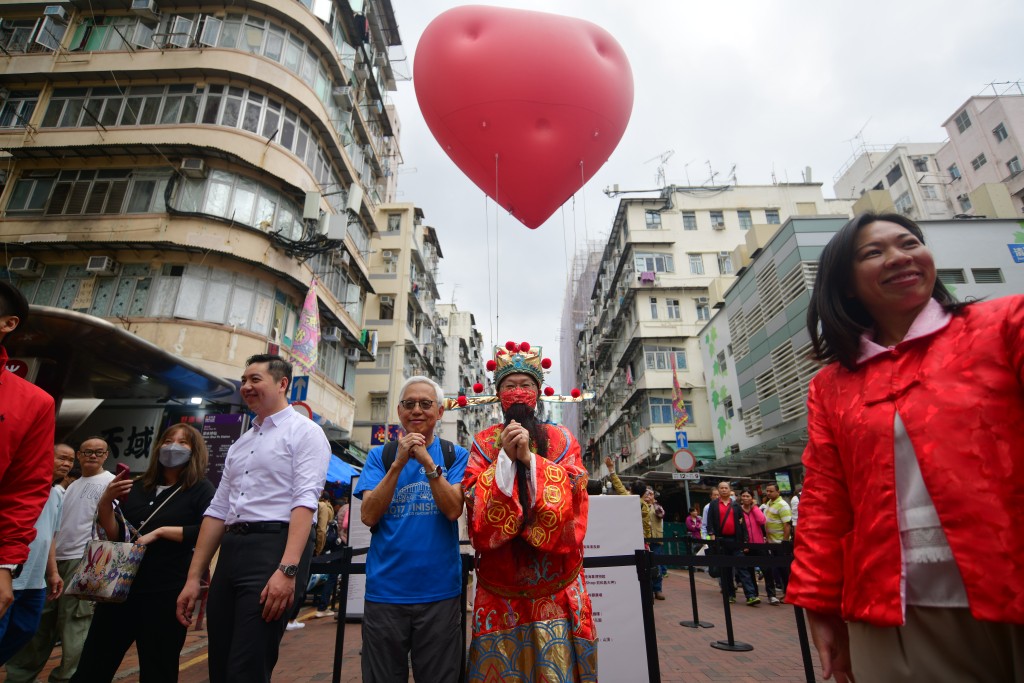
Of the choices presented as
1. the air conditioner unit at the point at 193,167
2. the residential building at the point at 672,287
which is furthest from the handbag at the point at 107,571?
the residential building at the point at 672,287

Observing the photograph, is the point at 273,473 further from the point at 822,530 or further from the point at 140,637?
the point at 822,530

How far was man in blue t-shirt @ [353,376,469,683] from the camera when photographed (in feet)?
7.34

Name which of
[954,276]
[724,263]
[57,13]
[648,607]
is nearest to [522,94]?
[648,607]

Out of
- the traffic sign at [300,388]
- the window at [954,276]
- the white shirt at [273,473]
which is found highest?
the window at [954,276]

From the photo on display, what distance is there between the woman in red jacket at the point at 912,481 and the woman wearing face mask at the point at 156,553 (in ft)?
10.2

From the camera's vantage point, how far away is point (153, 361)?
9.04 m

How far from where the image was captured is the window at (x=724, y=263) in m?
29.4

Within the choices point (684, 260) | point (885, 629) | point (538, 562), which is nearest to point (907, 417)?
point (885, 629)

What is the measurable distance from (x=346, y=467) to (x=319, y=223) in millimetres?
7620

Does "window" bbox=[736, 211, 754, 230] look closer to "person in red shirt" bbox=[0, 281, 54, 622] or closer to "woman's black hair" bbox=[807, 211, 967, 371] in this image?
"woman's black hair" bbox=[807, 211, 967, 371]

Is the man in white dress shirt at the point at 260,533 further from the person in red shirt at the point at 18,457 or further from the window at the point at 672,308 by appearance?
the window at the point at 672,308

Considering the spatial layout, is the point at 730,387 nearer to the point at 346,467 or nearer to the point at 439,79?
the point at 346,467

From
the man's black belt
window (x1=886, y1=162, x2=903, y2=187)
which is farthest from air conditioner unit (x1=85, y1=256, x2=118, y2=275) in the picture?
window (x1=886, y1=162, x2=903, y2=187)

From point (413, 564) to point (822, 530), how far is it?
1.70 meters
